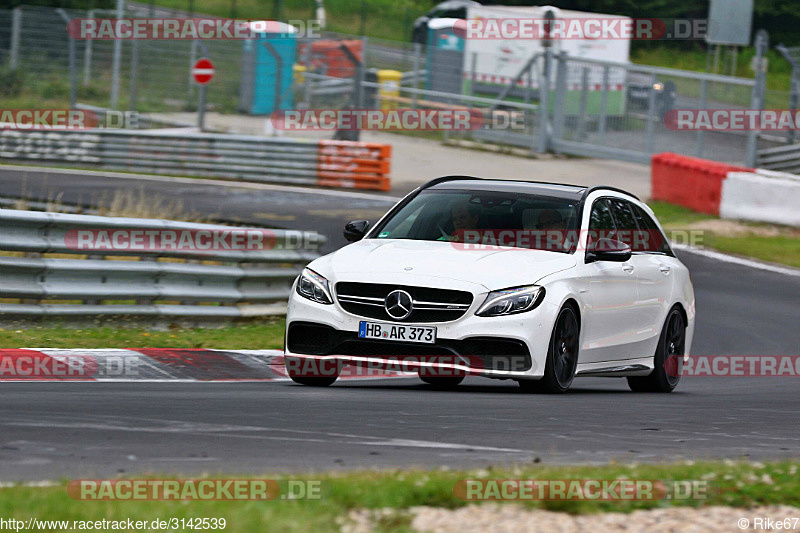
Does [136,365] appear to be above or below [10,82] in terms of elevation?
below

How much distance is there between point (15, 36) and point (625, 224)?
28062mm

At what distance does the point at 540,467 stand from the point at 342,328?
3180 millimetres

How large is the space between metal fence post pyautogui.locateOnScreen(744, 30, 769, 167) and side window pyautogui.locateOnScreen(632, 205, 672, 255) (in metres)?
16.6

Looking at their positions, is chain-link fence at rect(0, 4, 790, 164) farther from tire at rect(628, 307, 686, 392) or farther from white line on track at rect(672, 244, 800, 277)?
tire at rect(628, 307, 686, 392)

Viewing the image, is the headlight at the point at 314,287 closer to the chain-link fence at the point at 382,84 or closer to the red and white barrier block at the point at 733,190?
the red and white barrier block at the point at 733,190

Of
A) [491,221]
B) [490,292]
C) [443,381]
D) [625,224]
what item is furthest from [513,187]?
[490,292]

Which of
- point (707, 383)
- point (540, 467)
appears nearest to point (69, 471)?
point (540, 467)

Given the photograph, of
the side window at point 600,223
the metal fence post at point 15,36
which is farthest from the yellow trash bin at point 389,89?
the side window at point 600,223

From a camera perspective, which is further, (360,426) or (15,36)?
(15,36)

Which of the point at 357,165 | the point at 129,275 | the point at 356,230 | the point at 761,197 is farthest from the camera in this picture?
the point at 357,165

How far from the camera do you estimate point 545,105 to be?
32.7 m

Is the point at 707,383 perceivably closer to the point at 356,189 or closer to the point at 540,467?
the point at 540,467

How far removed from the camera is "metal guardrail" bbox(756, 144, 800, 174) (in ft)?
91.7

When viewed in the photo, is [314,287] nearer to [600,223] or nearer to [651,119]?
[600,223]
